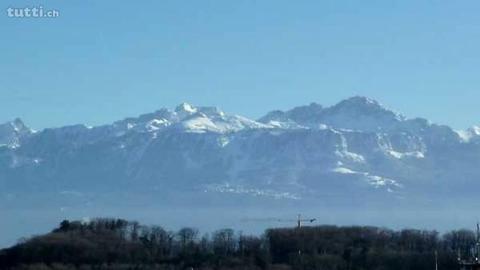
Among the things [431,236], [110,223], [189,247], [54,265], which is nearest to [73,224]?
[110,223]

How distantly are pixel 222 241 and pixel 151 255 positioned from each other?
8673 mm

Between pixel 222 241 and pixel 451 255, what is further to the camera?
pixel 222 241

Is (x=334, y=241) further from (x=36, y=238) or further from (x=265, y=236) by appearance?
(x=36, y=238)

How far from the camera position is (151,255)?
234 ft

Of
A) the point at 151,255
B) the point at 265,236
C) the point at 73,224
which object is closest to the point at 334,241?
the point at 265,236

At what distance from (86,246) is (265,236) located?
13076 millimetres

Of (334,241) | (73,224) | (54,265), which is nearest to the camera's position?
(54,265)

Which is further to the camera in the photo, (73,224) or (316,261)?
(73,224)

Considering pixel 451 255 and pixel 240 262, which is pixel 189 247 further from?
pixel 451 255

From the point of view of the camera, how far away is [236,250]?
76.6 m

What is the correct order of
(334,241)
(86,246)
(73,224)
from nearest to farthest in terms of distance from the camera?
(86,246) → (334,241) → (73,224)

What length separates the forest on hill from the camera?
6831 cm

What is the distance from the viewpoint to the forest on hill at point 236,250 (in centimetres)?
6831

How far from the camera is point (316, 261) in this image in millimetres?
67938
